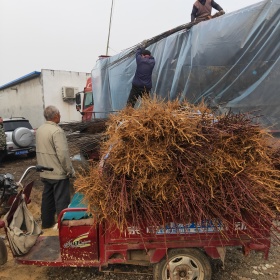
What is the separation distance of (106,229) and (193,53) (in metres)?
3.64

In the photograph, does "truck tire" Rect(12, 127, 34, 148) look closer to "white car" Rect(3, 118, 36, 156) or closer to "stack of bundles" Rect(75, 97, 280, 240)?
"white car" Rect(3, 118, 36, 156)

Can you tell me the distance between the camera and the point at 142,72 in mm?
5258

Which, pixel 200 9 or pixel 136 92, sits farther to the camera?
pixel 200 9

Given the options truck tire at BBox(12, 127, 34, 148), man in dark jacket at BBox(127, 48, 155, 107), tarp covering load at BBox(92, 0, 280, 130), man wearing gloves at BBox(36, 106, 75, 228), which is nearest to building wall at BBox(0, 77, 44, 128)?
truck tire at BBox(12, 127, 34, 148)

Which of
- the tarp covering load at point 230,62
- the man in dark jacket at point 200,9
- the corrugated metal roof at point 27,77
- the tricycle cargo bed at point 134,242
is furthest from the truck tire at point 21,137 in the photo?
the corrugated metal roof at point 27,77

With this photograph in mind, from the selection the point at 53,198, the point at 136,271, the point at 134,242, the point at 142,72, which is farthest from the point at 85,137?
the point at 134,242

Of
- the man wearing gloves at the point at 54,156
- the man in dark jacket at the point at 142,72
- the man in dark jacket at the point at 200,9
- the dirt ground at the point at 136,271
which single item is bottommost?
the dirt ground at the point at 136,271

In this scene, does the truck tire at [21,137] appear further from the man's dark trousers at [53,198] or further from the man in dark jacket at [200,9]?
the man in dark jacket at [200,9]

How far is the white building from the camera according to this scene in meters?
15.8

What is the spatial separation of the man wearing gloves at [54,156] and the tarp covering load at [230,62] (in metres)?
1.97

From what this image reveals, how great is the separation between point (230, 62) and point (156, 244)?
3229 mm

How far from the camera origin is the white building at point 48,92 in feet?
52.0

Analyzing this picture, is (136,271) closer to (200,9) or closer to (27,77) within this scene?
(200,9)

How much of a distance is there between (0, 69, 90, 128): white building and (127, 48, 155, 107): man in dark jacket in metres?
11.5
